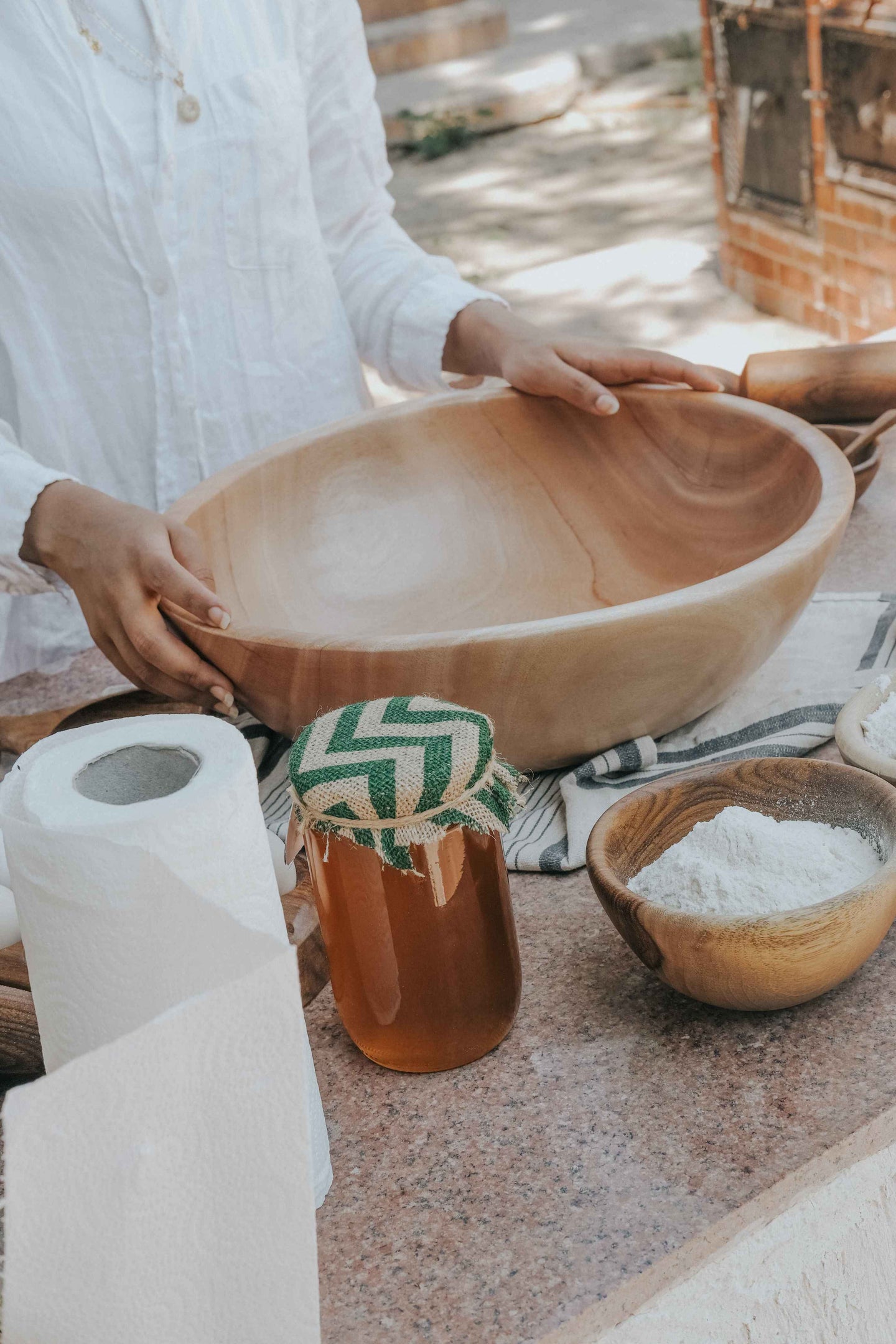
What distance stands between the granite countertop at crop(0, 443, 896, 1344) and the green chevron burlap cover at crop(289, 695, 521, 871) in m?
0.14

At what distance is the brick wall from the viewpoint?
350 centimetres

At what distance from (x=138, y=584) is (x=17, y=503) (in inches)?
6.5

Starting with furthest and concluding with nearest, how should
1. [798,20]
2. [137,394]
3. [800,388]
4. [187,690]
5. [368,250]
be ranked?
[798,20] → [368,250] → [137,394] → [800,388] → [187,690]

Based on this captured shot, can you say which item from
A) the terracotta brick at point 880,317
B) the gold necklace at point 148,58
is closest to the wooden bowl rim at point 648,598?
the gold necklace at point 148,58

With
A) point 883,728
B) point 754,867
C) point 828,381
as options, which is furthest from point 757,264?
point 754,867

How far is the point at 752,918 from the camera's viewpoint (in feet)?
1.94

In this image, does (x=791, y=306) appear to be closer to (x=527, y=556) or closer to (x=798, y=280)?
(x=798, y=280)

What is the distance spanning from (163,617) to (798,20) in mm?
3308

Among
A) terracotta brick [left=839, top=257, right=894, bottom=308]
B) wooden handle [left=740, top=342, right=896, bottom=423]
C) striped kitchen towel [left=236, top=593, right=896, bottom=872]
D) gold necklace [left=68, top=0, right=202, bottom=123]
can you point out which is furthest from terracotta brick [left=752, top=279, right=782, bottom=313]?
striped kitchen towel [left=236, top=593, right=896, bottom=872]

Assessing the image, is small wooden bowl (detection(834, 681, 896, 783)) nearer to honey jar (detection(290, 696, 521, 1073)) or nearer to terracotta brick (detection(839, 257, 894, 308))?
honey jar (detection(290, 696, 521, 1073))

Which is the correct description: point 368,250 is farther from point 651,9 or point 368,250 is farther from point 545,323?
point 651,9

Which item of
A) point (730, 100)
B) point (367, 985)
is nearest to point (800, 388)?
point (367, 985)

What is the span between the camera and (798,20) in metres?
3.50

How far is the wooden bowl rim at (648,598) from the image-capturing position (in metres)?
0.75
